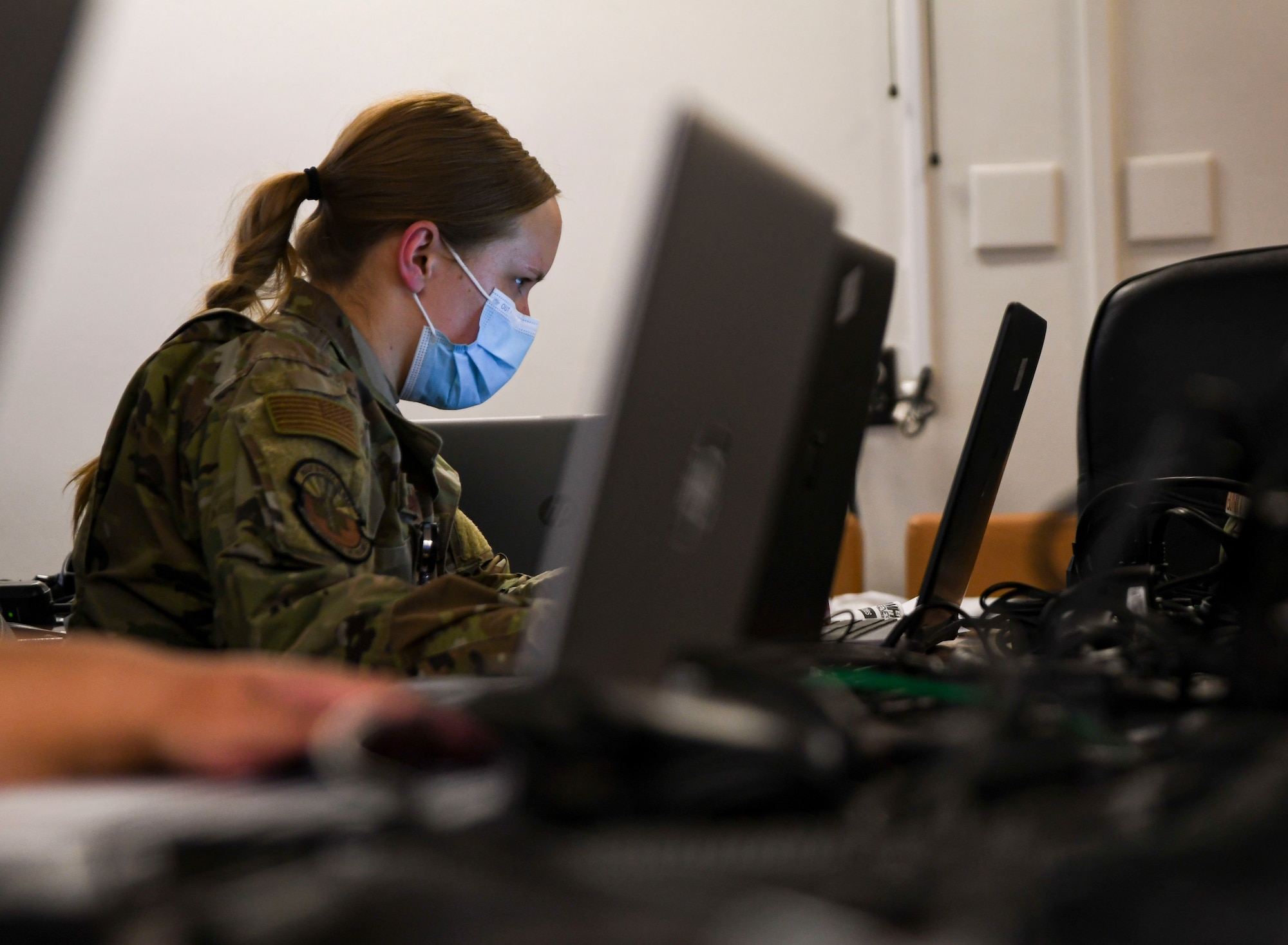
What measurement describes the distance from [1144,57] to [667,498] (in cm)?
A: 291

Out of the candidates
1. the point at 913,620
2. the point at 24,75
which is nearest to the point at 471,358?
the point at 913,620

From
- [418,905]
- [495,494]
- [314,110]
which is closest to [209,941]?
[418,905]

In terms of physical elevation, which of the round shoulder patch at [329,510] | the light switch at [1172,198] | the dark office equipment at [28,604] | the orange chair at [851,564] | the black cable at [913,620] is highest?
the light switch at [1172,198]

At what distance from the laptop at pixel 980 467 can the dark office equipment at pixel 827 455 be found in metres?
0.14

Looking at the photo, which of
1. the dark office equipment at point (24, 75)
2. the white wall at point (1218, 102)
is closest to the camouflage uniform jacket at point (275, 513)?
the dark office equipment at point (24, 75)

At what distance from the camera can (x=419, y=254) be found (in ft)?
4.83

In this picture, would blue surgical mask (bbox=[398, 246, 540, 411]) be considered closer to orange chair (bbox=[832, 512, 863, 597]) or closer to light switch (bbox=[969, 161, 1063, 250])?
orange chair (bbox=[832, 512, 863, 597])

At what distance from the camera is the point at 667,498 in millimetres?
471

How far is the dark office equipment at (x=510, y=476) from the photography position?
1471 mm

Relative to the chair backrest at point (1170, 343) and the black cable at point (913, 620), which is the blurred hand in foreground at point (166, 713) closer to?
the black cable at point (913, 620)

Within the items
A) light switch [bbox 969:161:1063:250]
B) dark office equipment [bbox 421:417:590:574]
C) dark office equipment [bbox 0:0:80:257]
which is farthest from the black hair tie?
light switch [bbox 969:161:1063:250]

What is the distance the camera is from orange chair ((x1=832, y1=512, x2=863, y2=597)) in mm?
2617

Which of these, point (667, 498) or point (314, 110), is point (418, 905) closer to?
point (667, 498)

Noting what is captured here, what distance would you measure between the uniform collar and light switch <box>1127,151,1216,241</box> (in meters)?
2.21
